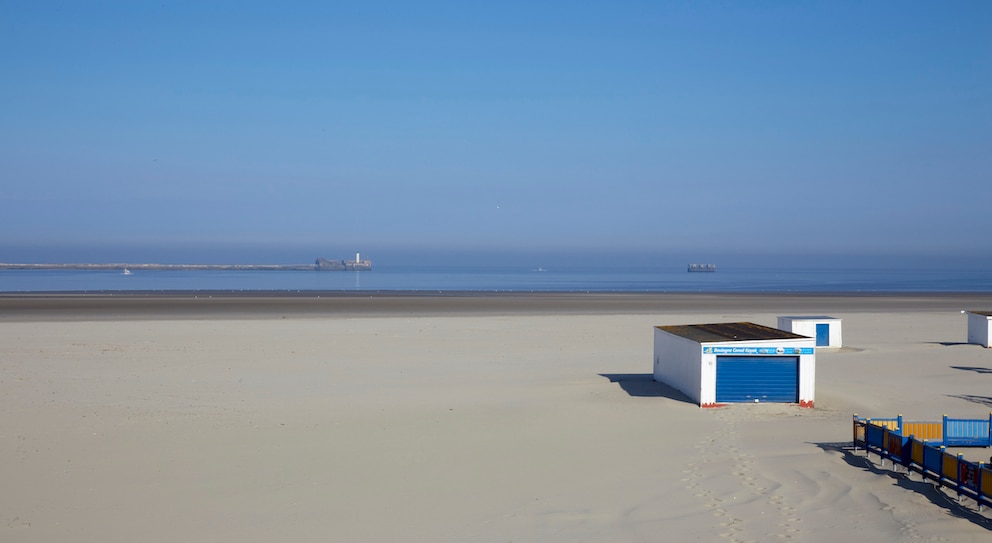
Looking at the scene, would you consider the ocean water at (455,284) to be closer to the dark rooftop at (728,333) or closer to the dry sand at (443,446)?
the dry sand at (443,446)

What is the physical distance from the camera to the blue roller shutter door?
2186 cm

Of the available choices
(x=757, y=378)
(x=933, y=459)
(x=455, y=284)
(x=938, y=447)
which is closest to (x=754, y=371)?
(x=757, y=378)

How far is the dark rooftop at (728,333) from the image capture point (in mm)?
22688

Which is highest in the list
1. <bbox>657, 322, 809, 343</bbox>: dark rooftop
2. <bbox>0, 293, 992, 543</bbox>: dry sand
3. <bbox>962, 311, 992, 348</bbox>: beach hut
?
<bbox>657, 322, 809, 343</bbox>: dark rooftop

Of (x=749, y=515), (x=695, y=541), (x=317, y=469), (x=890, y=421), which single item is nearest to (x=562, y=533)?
(x=695, y=541)

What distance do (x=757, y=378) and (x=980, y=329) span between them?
20.0 metres

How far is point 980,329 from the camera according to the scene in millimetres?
36438

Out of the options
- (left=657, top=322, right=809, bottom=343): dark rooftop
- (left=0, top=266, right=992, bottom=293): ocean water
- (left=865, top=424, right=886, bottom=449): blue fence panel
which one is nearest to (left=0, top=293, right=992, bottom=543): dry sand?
(left=865, top=424, right=886, bottom=449): blue fence panel

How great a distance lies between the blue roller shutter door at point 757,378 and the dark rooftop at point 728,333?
2.32 feet

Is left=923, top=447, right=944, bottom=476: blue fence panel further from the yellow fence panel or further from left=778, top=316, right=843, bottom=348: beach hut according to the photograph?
left=778, top=316, right=843, bottom=348: beach hut

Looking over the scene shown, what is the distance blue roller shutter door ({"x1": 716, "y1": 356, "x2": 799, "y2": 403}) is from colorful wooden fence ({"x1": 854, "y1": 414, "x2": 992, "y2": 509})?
181 inches

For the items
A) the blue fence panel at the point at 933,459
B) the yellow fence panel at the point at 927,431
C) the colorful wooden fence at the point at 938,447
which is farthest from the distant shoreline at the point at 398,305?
the blue fence panel at the point at 933,459

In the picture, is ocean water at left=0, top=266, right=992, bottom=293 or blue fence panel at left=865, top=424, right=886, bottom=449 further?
ocean water at left=0, top=266, right=992, bottom=293

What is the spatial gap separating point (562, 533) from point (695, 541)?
1.80 meters
